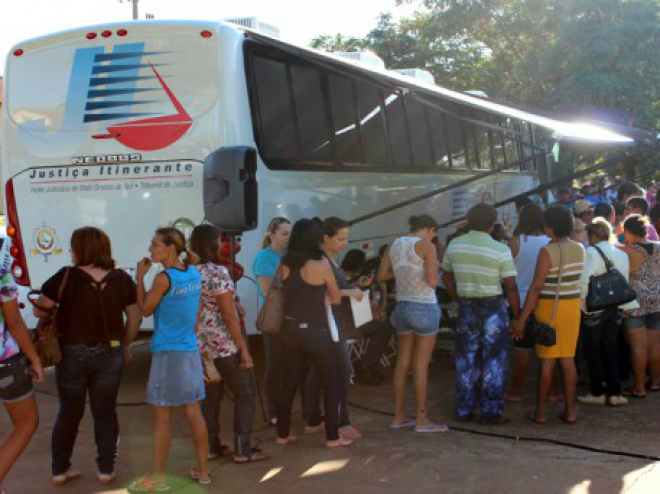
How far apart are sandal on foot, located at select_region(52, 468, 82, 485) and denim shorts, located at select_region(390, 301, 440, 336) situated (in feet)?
8.43

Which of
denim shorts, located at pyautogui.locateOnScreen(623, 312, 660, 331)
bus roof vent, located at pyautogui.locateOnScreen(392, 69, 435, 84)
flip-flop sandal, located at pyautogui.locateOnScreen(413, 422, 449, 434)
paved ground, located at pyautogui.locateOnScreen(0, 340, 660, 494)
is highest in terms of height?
bus roof vent, located at pyautogui.locateOnScreen(392, 69, 435, 84)

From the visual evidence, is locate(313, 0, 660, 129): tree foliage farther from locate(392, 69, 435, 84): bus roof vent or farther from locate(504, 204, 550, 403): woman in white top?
locate(504, 204, 550, 403): woman in white top

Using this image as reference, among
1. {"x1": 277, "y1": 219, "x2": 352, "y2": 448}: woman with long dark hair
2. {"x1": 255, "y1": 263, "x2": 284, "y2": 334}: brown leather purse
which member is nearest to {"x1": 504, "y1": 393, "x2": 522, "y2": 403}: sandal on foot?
{"x1": 277, "y1": 219, "x2": 352, "y2": 448}: woman with long dark hair

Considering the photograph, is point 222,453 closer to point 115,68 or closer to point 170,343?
point 170,343

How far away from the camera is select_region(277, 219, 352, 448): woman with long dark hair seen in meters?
6.02

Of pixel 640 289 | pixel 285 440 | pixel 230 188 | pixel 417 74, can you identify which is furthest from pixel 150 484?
pixel 417 74

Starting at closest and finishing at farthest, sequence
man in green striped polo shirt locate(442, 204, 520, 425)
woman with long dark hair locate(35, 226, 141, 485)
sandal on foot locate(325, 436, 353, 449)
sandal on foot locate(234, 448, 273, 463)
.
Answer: woman with long dark hair locate(35, 226, 141, 485), sandal on foot locate(234, 448, 273, 463), sandal on foot locate(325, 436, 353, 449), man in green striped polo shirt locate(442, 204, 520, 425)

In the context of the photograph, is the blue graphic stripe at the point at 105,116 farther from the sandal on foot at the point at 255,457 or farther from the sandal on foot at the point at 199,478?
the sandal on foot at the point at 199,478

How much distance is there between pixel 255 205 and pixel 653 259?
359 cm

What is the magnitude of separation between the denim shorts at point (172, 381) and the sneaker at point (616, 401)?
3.84 meters

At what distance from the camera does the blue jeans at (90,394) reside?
208 inches

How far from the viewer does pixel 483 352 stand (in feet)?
22.5

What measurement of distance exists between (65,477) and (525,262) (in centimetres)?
417

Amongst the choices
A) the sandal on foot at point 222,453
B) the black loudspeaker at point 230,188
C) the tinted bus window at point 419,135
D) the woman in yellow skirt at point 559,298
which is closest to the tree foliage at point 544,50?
the tinted bus window at point 419,135
